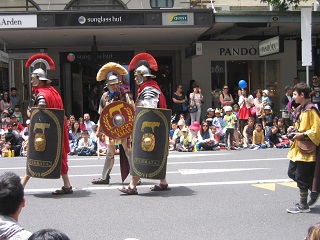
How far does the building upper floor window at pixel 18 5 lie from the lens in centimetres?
2180

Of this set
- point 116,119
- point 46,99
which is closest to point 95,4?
point 116,119

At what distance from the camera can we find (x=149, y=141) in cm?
786

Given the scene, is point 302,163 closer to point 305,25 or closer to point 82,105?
point 305,25

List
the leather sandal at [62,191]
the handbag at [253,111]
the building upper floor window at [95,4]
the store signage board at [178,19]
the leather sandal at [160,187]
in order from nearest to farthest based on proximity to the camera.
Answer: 1. the leather sandal at [62,191]
2. the leather sandal at [160,187]
3. the store signage board at [178,19]
4. the handbag at [253,111]
5. the building upper floor window at [95,4]

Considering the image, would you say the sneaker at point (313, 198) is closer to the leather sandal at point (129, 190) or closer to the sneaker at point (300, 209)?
the sneaker at point (300, 209)

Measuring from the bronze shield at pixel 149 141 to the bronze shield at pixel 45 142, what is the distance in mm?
1136

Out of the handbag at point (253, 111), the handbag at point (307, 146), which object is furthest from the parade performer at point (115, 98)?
the handbag at point (253, 111)

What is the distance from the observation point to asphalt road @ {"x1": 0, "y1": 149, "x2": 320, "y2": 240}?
244 inches

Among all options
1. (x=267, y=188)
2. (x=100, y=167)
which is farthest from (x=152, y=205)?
(x=100, y=167)

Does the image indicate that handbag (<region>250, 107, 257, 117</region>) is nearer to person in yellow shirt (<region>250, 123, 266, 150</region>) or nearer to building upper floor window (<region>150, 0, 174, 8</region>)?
person in yellow shirt (<region>250, 123, 266, 150</region>)

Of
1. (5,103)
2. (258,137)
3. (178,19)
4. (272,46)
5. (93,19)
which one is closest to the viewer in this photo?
(258,137)

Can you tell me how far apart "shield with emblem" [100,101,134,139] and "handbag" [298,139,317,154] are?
9.31ft

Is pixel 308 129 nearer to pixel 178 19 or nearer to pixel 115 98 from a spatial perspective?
pixel 115 98

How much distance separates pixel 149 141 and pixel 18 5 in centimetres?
1615
